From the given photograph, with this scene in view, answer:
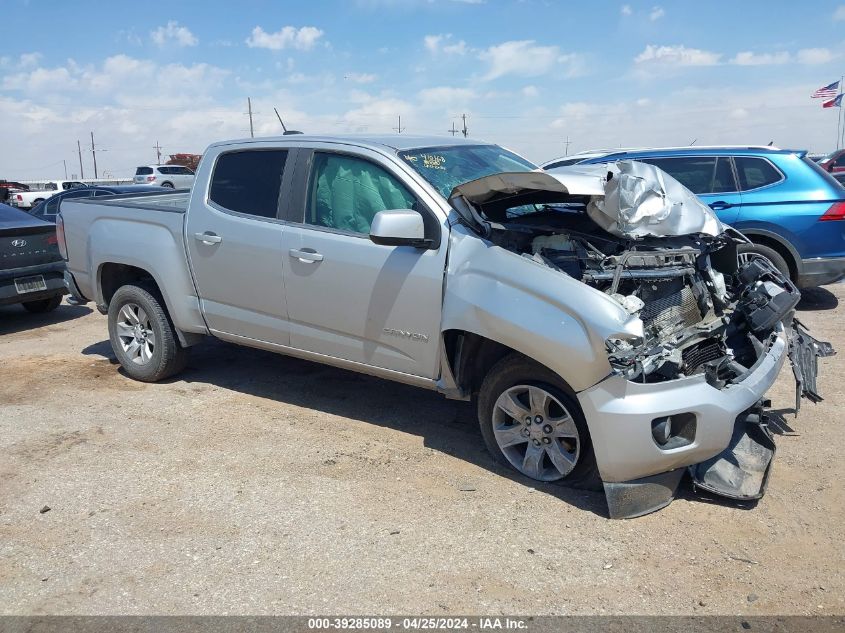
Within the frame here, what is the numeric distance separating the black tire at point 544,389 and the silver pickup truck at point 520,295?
12mm

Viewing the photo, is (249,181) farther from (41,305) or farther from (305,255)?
(41,305)

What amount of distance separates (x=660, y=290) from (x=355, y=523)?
2.17m

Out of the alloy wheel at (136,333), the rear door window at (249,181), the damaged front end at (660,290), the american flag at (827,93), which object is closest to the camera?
the damaged front end at (660,290)

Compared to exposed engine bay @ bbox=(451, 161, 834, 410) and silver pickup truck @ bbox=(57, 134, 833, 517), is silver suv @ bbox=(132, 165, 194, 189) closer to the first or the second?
silver pickup truck @ bbox=(57, 134, 833, 517)

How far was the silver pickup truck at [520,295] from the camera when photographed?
3627 millimetres

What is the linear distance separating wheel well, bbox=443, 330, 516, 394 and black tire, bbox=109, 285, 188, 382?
2751mm

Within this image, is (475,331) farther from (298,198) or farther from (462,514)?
(298,198)

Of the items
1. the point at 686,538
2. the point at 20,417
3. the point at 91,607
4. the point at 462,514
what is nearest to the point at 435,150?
the point at 462,514

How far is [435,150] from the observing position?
489 centimetres

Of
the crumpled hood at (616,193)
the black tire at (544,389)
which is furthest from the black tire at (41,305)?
the black tire at (544,389)

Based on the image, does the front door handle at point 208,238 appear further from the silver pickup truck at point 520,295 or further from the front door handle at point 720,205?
the front door handle at point 720,205

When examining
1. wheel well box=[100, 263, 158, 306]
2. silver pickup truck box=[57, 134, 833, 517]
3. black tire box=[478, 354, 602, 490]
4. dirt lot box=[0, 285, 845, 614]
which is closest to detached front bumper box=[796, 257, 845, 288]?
dirt lot box=[0, 285, 845, 614]

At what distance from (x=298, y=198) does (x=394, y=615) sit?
9.68ft

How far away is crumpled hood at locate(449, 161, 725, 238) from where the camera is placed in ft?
12.8
